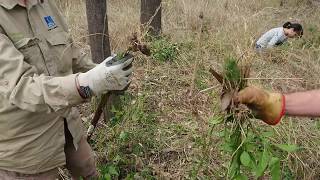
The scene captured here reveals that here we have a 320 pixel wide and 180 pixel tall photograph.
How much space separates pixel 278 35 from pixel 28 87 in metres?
4.47

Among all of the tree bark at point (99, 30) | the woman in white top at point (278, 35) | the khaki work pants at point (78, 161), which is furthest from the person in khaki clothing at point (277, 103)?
the woman in white top at point (278, 35)

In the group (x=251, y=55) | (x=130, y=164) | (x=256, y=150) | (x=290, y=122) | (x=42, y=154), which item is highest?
(x=251, y=55)

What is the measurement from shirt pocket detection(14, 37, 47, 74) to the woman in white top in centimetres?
364

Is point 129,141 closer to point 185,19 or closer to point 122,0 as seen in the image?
point 185,19

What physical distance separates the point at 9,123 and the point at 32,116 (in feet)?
0.39

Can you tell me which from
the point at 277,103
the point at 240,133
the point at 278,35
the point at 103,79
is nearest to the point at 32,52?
the point at 103,79

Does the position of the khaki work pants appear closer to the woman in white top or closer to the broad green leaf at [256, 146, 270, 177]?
the broad green leaf at [256, 146, 270, 177]

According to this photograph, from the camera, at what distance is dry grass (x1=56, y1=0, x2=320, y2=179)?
3266 millimetres

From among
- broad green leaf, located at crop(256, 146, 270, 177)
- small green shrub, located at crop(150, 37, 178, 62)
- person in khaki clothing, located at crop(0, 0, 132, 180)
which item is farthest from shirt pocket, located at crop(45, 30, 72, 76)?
small green shrub, located at crop(150, 37, 178, 62)

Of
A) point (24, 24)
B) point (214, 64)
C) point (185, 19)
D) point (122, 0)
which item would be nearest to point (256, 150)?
point (24, 24)

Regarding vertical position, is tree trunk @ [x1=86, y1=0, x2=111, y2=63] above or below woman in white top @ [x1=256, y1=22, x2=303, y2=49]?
above

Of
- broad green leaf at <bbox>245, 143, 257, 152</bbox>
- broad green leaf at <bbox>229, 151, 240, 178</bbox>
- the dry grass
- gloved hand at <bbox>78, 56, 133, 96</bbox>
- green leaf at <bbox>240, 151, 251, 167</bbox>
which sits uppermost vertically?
gloved hand at <bbox>78, 56, 133, 96</bbox>

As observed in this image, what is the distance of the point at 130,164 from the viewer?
3275 mm

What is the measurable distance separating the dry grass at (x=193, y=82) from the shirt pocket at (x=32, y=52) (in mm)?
961
